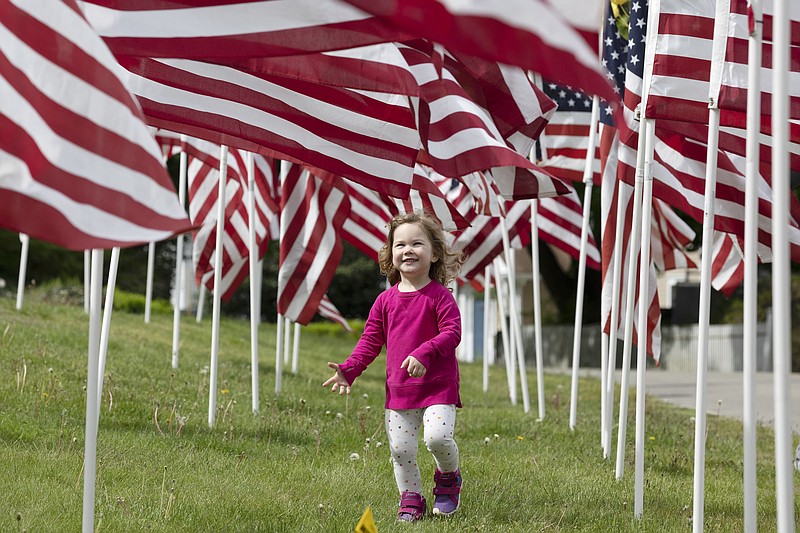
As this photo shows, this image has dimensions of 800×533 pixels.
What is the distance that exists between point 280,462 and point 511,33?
163 inches

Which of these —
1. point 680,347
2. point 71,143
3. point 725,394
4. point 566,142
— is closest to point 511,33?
point 71,143

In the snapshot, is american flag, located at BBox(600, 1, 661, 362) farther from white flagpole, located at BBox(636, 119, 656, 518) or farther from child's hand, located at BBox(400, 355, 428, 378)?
child's hand, located at BBox(400, 355, 428, 378)

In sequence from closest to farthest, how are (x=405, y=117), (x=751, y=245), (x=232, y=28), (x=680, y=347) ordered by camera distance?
(x=751, y=245) < (x=232, y=28) < (x=405, y=117) < (x=680, y=347)

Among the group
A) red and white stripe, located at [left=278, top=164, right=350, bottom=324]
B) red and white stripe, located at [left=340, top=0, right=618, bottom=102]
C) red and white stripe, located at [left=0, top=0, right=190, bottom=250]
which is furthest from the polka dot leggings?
red and white stripe, located at [left=278, top=164, right=350, bottom=324]

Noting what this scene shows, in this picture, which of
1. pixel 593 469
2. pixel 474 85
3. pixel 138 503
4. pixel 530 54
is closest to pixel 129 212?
pixel 530 54

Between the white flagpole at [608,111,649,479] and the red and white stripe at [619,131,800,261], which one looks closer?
the white flagpole at [608,111,649,479]

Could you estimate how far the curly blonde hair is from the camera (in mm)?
5773

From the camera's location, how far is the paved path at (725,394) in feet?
44.2

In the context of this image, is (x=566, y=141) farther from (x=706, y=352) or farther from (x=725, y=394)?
(x=725, y=394)

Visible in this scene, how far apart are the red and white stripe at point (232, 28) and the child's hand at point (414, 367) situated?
5.30ft

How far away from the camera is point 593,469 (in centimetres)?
733

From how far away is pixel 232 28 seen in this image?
171 inches

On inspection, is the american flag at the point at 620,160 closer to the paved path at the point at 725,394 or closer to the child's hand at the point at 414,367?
the child's hand at the point at 414,367

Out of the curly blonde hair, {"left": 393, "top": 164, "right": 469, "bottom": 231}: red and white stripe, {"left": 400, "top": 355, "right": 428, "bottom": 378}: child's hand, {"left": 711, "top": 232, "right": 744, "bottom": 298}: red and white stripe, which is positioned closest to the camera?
{"left": 400, "top": 355, "right": 428, "bottom": 378}: child's hand
